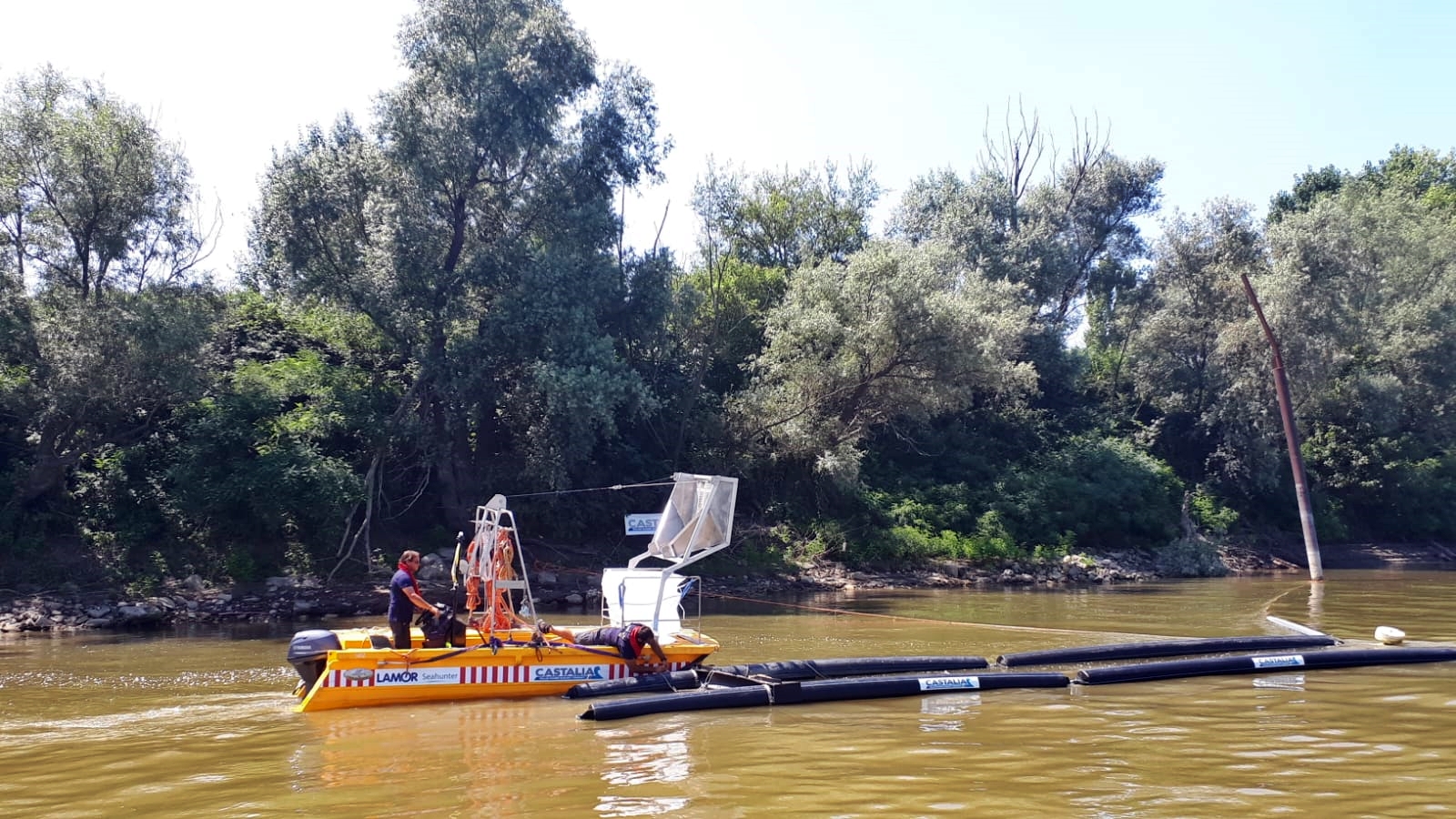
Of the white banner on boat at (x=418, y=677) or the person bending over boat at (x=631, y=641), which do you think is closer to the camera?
the white banner on boat at (x=418, y=677)

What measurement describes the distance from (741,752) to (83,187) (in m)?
22.6

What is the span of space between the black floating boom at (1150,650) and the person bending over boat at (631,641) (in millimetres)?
5033

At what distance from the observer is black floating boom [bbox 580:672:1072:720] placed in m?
11.6

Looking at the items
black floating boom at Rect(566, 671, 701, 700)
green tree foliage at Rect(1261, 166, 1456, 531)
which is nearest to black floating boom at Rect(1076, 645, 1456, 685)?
black floating boom at Rect(566, 671, 701, 700)

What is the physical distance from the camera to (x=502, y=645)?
1293 cm

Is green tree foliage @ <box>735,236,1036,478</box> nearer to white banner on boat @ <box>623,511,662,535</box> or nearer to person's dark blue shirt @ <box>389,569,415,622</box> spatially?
white banner on boat @ <box>623,511,662,535</box>

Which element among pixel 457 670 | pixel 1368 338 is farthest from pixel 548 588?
pixel 1368 338

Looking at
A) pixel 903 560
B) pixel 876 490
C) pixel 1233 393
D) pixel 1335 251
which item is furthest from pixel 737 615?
pixel 1335 251

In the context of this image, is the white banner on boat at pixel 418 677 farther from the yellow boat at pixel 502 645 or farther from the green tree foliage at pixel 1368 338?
the green tree foliage at pixel 1368 338

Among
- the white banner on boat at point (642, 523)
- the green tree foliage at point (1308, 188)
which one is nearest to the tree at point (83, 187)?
the white banner on boat at point (642, 523)

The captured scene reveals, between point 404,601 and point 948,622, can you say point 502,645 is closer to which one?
point 404,601

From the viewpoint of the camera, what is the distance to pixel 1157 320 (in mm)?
43031

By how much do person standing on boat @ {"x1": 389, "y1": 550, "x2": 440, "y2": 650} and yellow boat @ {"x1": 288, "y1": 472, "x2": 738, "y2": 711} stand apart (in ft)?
0.78

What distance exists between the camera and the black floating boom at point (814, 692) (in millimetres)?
11625
